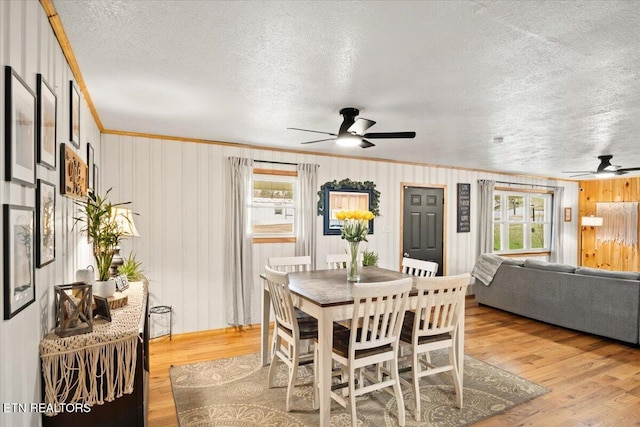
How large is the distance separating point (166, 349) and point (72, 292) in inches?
91.3

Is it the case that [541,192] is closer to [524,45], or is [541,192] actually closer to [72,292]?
[524,45]

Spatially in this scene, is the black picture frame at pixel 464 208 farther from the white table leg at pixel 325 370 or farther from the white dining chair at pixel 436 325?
the white table leg at pixel 325 370

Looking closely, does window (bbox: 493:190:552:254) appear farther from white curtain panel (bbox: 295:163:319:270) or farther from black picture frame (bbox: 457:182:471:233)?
white curtain panel (bbox: 295:163:319:270)

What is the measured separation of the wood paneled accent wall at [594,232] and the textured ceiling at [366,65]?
500cm

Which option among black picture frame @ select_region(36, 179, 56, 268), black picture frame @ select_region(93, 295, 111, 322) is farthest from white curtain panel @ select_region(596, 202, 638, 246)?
black picture frame @ select_region(36, 179, 56, 268)

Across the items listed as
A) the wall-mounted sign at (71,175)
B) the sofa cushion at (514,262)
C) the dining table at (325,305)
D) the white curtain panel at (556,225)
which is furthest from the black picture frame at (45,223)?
the white curtain panel at (556,225)

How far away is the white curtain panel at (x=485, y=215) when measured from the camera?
6.68 meters

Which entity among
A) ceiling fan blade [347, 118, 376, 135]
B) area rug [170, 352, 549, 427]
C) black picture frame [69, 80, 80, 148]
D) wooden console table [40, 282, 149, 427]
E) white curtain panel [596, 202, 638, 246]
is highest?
ceiling fan blade [347, 118, 376, 135]

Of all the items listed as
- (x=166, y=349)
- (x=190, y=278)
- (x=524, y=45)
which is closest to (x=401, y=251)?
(x=190, y=278)

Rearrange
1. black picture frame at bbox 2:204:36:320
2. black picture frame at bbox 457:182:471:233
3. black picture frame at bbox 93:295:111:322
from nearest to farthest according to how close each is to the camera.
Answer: black picture frame at bbox 2:204:36:320 → black picture frame at bbox 93:295:111:322 → black picture frame at bbox 457:182:471:233

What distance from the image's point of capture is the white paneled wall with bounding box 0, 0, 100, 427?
114 centimetres

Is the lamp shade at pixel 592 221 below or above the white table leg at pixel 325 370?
above

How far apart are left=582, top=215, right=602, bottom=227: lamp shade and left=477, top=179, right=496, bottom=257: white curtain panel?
2840mm

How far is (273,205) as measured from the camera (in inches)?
195
